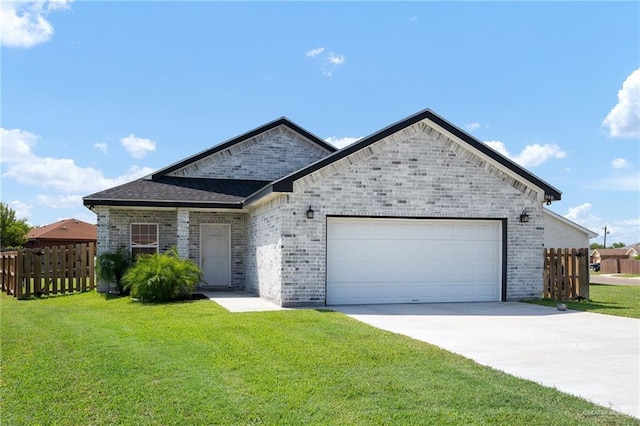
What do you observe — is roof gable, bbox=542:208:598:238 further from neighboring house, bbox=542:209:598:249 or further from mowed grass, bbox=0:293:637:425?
mowed grass, bbox=0:293:637:425

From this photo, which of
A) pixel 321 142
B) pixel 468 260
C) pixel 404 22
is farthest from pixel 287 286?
pixel 321 142

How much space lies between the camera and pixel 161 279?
14.5 meters

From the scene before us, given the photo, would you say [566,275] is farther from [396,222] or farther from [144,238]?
[144,238]

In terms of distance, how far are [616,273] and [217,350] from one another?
4737 cm

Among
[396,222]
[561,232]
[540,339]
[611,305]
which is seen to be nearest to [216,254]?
[396,222]

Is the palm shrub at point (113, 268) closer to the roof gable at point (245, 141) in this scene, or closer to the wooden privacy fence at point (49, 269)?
the wooden privacy fence at point (49, 269)

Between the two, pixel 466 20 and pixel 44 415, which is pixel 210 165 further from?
pixel 44 415

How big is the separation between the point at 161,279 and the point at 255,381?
8707 mm

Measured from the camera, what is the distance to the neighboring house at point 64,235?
45.2 m

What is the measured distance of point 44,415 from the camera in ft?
18.2

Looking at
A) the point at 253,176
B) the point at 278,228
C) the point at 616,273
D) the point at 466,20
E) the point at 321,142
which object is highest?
the point at 466,20

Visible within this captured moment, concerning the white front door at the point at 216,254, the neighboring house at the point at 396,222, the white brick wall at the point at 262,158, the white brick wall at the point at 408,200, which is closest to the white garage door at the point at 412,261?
the neighboring house at the point at 396,222

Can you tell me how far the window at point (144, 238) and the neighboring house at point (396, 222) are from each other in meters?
0.93

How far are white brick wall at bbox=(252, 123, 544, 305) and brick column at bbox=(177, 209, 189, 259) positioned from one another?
174 inches
